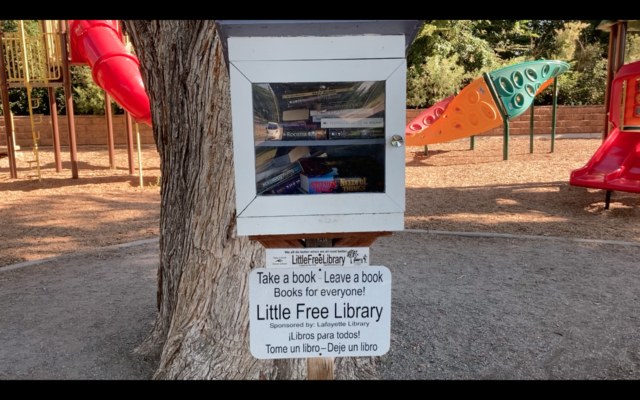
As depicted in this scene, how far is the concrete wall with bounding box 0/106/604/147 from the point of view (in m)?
16.6

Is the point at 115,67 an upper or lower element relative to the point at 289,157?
upper

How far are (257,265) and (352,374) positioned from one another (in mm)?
881

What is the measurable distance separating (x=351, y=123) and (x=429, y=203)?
6.56 meters

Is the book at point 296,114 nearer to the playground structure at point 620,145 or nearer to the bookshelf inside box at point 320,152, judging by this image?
the bookshelf inside box at point 320,152

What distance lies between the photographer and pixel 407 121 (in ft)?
54.4

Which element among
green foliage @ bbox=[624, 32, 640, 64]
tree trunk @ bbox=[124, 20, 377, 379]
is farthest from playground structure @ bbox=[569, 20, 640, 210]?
green foliage @ bbox=[624, 32, 640, 64]

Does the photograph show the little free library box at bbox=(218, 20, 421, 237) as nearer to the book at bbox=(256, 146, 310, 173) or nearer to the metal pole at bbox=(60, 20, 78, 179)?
the book at bbox=(256, 146, 310, 173)

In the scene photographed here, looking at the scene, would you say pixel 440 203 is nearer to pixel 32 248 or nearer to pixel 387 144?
pixel 32 248

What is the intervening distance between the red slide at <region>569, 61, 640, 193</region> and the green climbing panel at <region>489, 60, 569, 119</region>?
284cm

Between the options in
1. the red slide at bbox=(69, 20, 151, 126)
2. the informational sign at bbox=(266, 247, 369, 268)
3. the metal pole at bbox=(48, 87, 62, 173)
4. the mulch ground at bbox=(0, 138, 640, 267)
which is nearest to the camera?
the informational sign at bbox=(266, 247, 369, 268)

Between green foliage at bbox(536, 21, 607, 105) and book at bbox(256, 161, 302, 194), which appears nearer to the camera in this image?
book at bbox(256, 161, 302, 194)

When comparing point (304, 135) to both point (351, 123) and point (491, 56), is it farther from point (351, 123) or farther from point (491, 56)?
point (491, 56)

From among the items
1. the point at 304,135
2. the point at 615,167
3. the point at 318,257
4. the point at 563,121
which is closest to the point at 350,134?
the point at 304,135

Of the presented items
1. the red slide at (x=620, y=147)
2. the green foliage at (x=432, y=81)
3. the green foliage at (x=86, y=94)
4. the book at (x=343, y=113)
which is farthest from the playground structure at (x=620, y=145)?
the green foliage at (x=86, y=94)
